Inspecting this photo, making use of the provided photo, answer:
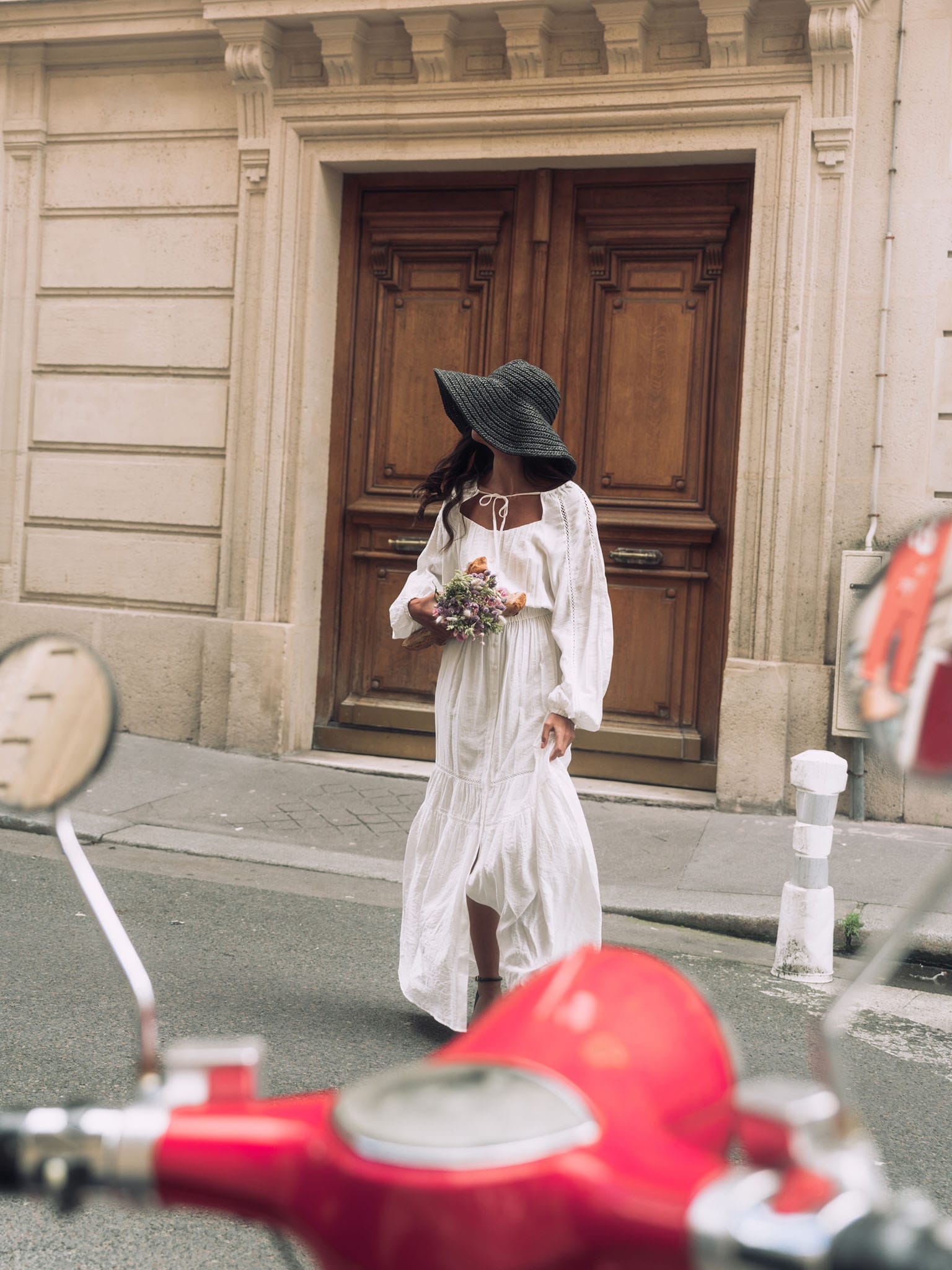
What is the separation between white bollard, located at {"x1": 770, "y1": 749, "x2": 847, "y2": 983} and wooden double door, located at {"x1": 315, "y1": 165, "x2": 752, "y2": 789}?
3.06m

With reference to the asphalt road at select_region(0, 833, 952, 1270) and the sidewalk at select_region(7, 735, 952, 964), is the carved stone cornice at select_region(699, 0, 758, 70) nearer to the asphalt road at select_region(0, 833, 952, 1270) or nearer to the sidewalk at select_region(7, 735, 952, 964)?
the sidewalk at select_region(7, 735, 952, 964)

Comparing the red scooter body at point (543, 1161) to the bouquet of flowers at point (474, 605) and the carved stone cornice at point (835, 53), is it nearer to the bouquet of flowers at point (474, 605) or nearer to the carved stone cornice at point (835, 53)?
the bouquet of flowers at point (474, 605)

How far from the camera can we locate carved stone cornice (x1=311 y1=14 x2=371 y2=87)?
854 centimetres

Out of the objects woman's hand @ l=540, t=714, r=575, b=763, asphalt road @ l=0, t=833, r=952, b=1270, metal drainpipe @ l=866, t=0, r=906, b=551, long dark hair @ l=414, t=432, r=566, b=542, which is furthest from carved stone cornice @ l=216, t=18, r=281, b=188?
woman's hand @ l=540, t=714, r=575, b=763

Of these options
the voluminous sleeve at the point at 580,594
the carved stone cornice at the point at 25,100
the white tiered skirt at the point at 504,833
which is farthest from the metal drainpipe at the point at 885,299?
the carved stone cornice at the point at 25,100

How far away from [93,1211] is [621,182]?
6955 mm

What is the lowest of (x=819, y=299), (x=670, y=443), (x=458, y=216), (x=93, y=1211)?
(x=93, y=1211)

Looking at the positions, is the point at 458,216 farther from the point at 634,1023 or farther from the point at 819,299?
the point at 634,1023

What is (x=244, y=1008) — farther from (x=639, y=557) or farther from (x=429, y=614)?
(x=639, y=557)

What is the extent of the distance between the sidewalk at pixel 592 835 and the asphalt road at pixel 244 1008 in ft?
0.79

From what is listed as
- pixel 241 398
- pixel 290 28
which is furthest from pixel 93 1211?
pixel 290 28

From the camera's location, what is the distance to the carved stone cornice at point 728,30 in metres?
7.76

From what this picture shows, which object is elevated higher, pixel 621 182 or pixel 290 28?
pixel 290 28

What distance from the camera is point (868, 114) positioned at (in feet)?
25.7
